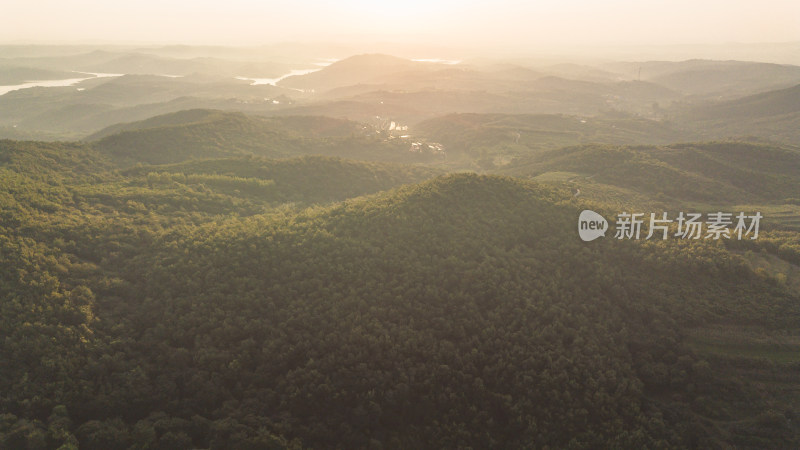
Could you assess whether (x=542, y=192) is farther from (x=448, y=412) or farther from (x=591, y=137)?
(x=591, y=137)

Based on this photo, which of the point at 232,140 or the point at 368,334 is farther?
the point at 232,140

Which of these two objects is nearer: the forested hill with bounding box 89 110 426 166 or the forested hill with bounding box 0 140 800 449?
the forested hill with bounding box 0 140 800 449

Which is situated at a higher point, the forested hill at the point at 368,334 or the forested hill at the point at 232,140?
the forested hill at the point at 232,140

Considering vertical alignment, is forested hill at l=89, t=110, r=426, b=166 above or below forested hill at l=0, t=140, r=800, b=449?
above

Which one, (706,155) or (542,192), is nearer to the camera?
(542,192)

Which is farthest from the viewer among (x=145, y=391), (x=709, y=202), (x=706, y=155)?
(x=706, y=155)

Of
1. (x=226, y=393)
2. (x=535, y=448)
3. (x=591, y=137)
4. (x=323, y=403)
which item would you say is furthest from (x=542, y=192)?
(x=591, y=137)

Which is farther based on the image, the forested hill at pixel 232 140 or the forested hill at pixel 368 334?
the forested hill at pixel 232 140

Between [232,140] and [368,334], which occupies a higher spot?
[232,140]
